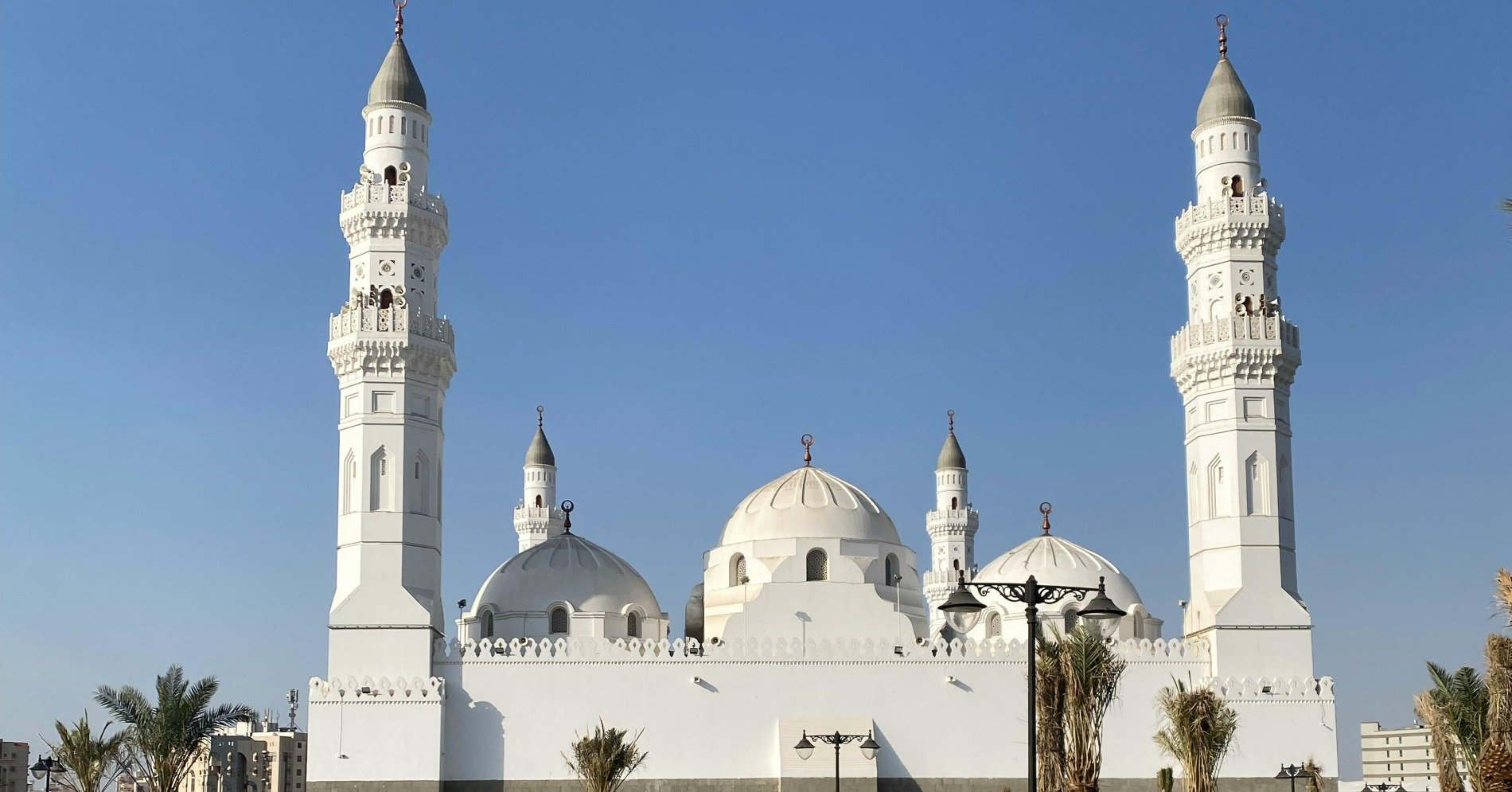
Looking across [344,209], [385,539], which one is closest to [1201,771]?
[385,539]

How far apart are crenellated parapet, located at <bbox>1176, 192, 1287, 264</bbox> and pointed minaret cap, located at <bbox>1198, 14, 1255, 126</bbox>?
6.40 ft

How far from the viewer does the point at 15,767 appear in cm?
6431

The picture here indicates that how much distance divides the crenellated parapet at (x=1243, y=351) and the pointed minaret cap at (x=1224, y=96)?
4.68 meters

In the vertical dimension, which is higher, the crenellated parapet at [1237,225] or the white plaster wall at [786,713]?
the crenellated parapet at [1237,225]

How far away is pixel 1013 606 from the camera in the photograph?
44000mm

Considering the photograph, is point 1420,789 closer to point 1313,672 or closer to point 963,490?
point 963,490

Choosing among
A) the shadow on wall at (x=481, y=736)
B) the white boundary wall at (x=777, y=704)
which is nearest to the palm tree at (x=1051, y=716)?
the white boundary wall at (x=777, y=704)

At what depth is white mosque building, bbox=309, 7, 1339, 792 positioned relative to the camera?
122 feet

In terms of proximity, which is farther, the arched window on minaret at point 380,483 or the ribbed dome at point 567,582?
the ribbed dome at point 567,582

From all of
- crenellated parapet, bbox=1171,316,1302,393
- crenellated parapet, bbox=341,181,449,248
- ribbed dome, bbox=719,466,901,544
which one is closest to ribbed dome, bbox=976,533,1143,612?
ribbed dome, bbox=719,466,901,544

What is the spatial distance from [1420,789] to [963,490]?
1726 centimetres

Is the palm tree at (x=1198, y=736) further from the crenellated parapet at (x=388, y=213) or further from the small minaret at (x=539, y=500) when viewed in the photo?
the small minaret at (x=539, y=500)

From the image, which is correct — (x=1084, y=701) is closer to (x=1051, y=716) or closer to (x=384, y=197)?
(x=1051, y=716)

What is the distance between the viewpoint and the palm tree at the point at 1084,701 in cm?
2764
